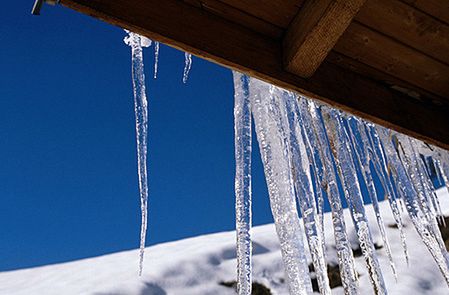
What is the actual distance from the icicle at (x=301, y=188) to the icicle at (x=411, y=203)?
0.41m

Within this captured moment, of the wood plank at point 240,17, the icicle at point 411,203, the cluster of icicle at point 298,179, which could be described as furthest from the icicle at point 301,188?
the wood plank at point 240,17

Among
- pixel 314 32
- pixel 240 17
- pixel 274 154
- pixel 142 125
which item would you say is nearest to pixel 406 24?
pixel 314 32

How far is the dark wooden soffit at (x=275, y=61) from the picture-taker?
101 cm

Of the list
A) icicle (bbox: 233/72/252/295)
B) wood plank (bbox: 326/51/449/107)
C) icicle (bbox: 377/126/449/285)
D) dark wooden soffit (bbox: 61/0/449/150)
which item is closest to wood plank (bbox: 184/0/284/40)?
dark wooden soffit (bbox: 61/0/449/150)

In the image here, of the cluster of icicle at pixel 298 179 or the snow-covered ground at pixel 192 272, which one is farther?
the snow-covered ground at pixel 192 272

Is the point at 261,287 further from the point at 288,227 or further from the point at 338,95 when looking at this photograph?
the point at 338,95

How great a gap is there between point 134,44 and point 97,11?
1069mm

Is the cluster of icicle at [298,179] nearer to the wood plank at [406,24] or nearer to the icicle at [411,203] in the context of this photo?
the icicle at [411,203]

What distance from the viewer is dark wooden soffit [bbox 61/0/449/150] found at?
3.33ft

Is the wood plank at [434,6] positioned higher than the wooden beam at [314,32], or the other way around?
the wood plank at [434,6]

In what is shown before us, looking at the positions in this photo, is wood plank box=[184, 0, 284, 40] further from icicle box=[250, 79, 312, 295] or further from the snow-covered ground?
the snow-covered ground

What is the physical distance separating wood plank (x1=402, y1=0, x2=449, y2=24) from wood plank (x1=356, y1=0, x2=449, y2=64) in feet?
0.04

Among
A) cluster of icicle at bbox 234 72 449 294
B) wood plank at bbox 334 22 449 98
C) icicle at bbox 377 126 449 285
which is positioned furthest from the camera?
icicle at bbox 377 126 449 285

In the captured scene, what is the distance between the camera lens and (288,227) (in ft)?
5.27
